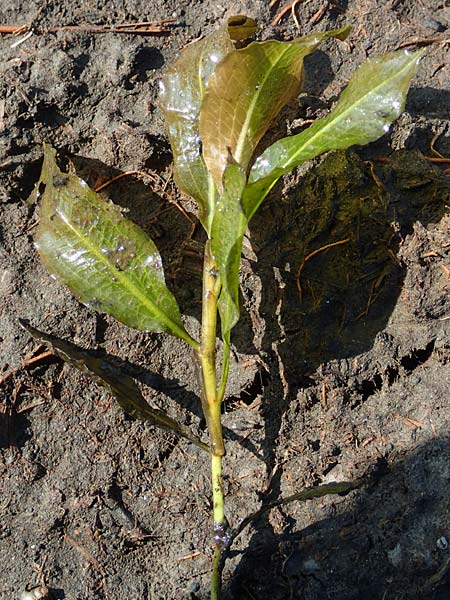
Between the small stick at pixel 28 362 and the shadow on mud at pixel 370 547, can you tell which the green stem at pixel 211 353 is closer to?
the shadow on mud at pixel 370 547

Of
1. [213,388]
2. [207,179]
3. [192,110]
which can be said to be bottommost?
[213,388]

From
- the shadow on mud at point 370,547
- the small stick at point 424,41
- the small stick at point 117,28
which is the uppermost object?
the small stick at point 117,28

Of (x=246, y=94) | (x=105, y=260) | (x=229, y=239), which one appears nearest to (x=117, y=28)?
(x=246, y=94)

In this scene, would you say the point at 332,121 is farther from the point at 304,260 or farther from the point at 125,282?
the point at 125,282

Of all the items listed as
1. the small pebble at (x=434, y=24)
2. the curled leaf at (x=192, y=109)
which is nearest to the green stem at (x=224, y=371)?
the curled leaf at (x=192, y=109)

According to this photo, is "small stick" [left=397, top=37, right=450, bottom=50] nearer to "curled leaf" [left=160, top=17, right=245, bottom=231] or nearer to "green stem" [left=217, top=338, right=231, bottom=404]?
"curled leaf" [left=160, top=17, right=245, bottom=231]
